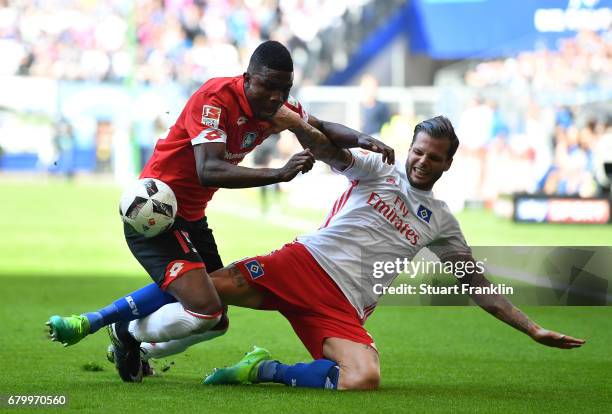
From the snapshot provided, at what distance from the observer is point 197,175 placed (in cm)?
637

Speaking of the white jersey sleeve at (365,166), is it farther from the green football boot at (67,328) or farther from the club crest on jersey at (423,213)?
the green football boot at (67,328)

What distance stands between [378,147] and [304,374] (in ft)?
4.47

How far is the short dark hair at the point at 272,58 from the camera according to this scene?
6168 millimetres

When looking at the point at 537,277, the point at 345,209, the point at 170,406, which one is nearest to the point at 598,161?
the point at 537,277

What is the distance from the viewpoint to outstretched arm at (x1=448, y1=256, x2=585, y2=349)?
20.7 ft

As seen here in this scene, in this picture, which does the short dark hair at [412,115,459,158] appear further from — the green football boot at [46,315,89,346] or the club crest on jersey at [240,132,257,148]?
the green football boot at [46,315,89,346]

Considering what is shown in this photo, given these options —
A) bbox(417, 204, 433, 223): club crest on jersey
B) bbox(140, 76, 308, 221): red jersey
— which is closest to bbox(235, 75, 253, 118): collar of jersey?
bbox(140, 76, 308, 221): red jersey

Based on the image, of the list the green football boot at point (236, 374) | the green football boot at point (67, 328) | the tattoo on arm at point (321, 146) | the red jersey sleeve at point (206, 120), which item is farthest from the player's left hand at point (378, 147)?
the green football boot at point (67, 328)

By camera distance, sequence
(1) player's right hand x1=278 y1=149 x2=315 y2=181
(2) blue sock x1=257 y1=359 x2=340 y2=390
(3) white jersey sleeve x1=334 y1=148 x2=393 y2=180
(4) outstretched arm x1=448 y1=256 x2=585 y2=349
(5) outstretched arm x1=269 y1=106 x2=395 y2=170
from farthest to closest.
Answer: (3) white jersey sleeve x1=334 y1=148 x2=393 y2=180 < (5) outstretched arm x1=269 y1=106 x2=395 y2=170 < (2) blue sock x1=257 y1=359 x2=340 y2=390 < (4) outstretched arm x1=448 y1=256 x2=585 y2=349 < (1) player's right hand x1=278 y1=149 x2=315 y2=181

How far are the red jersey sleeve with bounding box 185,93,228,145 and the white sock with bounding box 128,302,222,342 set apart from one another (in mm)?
943

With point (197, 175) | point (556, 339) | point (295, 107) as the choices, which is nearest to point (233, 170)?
point (197, 175)

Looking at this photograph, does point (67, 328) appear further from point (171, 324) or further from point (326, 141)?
point (326, 141)

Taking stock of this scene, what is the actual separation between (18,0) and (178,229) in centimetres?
3104

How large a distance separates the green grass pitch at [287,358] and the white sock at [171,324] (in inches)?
11.4
